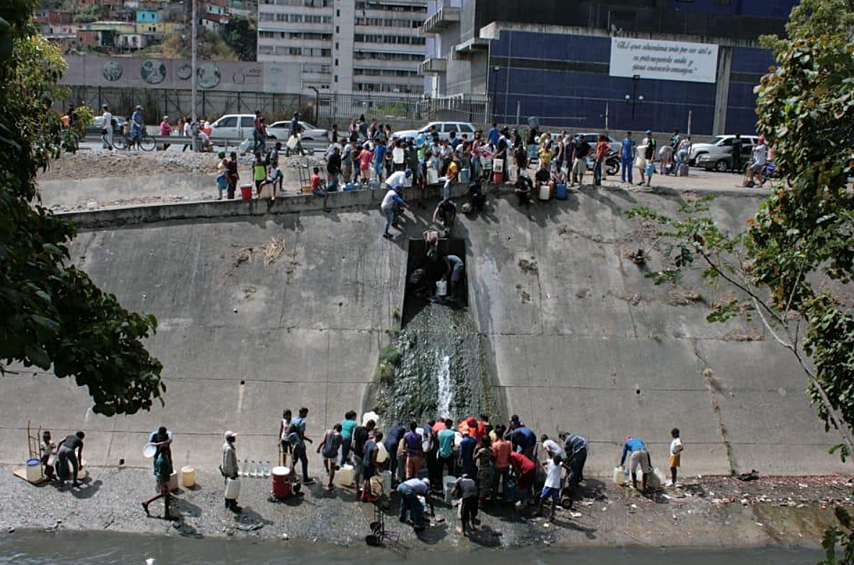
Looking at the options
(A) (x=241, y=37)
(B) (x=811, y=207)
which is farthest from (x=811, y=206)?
(A) (x=241, y=37)

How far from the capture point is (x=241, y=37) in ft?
402

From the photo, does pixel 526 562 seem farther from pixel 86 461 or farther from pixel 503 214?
pixel 503 214

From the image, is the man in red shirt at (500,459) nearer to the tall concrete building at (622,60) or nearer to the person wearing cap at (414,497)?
the person wearing cap at (414,497)

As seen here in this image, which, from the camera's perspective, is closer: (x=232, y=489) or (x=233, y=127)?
(x=232, y=489)

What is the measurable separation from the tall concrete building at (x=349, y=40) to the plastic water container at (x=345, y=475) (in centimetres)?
8055

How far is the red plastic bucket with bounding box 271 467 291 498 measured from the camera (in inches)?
597

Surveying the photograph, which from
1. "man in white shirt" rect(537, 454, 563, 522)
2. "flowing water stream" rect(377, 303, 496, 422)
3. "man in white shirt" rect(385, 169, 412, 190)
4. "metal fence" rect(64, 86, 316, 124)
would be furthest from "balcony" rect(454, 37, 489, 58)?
"man in white shirt" rect(537, 454, 563, 522)

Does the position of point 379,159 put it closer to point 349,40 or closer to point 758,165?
point 758,165

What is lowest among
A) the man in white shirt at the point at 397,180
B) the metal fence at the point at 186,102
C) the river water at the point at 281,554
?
the river water at the point at 281,554

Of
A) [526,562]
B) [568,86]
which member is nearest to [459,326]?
[526,562]

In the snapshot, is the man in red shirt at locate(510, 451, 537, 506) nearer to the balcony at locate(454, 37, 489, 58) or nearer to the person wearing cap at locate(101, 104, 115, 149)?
the person wearing cap at locate(101, 104, 115, 149)

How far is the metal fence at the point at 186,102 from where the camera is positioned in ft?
129

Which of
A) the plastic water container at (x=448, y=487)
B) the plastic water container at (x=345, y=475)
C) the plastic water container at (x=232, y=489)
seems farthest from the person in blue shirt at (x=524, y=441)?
the plastic water container at (x=232, y=489)

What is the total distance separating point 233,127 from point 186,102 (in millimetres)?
8948
